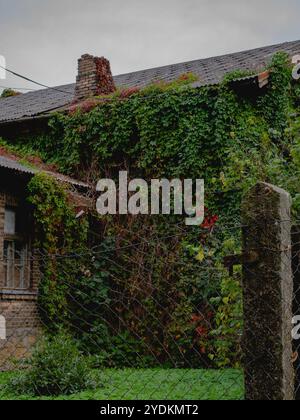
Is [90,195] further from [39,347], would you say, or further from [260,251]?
[260,251]

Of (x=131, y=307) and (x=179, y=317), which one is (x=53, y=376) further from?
(x=131, y=307)

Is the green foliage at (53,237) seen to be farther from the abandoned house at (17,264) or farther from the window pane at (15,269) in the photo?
the window pane at (15,269)

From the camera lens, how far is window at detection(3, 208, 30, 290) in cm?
1207

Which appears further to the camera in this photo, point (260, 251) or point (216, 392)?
point (216, 392)

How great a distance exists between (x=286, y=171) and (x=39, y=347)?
3.79 m

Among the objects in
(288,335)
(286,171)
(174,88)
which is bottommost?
(288,335)

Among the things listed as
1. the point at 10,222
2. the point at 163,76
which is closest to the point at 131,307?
the point at 10,222

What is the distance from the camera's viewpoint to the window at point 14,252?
39.6ft

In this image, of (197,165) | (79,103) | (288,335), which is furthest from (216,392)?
(79,103)

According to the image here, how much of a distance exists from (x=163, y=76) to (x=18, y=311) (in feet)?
27.4

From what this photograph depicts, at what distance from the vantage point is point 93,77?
16.2m

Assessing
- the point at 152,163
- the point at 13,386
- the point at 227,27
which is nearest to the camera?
the point at 13,386

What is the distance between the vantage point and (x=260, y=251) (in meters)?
2.68

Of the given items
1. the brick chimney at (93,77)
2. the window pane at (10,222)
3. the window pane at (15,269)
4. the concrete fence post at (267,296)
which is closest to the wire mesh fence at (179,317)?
the concrete fence post at (267,296)
